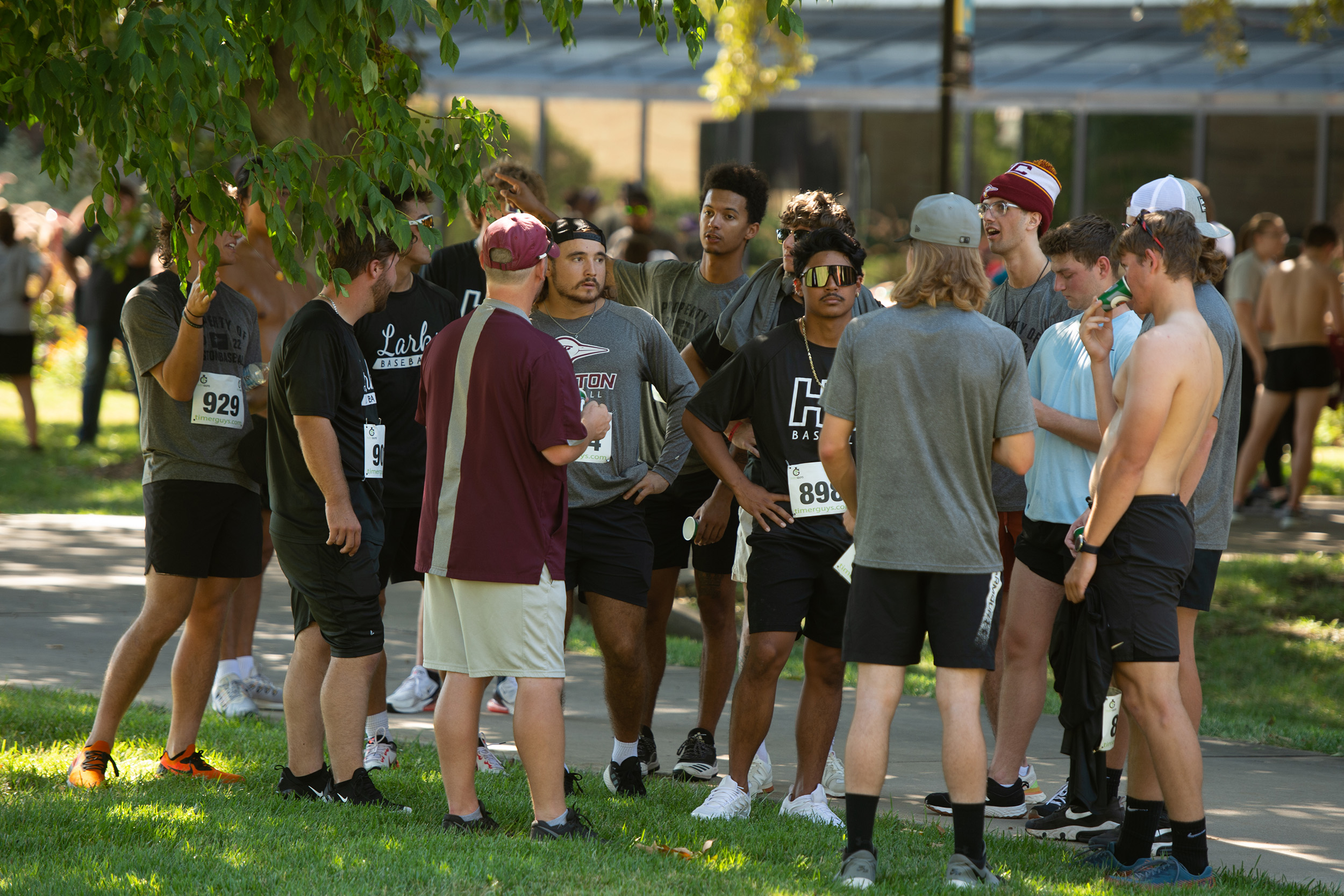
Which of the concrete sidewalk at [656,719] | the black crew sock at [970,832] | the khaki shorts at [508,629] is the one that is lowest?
the concrete sidewalk at [656,719]

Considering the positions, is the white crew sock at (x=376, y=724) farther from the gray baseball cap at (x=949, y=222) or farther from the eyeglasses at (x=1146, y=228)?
the eyeglasses at (x=1146, y=228)

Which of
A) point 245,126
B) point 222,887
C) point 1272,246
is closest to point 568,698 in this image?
point 222,887

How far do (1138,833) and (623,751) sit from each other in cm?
180

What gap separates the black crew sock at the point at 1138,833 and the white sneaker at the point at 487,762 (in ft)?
7.43

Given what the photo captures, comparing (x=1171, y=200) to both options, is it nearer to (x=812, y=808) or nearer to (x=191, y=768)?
(x=812, y=808)

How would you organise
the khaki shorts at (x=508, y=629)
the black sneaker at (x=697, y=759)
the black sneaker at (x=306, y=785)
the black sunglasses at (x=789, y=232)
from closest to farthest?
the khaki shorts at (x=508, y=629)
the black sneaker at (x=306, y=785)
the black sunglasses at (x=789, y=232)
the black sneaker at (x=697, y=759)

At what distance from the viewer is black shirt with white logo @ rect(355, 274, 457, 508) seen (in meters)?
5.57

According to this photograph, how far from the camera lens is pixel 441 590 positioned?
4426 millimetres

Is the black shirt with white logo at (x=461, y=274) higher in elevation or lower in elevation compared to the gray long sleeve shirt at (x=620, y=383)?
higher

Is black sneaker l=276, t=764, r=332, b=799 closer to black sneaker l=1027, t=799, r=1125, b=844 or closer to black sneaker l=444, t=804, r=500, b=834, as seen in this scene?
black sneaker l=444, t=804, r=500, b=834

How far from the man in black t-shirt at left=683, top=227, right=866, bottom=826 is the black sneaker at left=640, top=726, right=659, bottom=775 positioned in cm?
72

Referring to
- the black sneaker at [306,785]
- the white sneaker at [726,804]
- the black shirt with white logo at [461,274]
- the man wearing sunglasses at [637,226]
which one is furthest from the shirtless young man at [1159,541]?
the man wearing sunglasses at [637,226]

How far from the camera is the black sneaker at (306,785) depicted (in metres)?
4.84

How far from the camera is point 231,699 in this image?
6.34m
